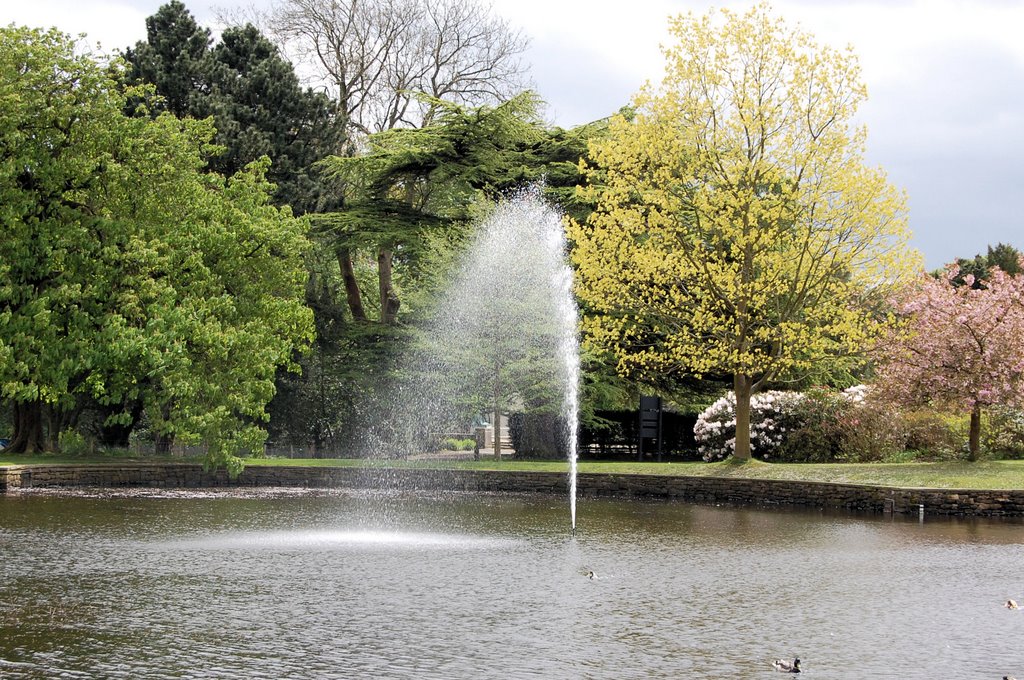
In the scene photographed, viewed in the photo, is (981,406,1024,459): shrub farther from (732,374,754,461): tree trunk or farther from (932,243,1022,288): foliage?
(932,243,1022,288): foliage

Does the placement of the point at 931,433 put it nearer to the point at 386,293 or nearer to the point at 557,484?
the point at 557,484

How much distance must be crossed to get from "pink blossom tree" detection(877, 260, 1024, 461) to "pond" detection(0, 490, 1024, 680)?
618cm

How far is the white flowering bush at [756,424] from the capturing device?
111ft

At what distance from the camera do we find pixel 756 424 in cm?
3391

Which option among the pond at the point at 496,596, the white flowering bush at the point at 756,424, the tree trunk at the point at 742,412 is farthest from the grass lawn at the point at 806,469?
the white flowering bush at the point at 756,424

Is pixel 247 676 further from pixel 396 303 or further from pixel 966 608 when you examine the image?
pixel 396 303

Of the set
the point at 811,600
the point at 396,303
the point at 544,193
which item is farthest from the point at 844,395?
the point at 811,600

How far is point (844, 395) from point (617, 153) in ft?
31.8

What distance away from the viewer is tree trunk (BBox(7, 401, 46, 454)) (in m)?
33.2

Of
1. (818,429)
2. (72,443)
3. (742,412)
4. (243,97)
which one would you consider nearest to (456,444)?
(243,97)

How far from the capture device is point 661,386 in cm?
3809

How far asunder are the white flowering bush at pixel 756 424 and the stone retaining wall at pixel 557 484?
5499mm

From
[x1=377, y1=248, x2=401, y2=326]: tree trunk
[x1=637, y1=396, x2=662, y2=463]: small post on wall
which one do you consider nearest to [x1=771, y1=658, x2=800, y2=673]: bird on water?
[x1=637, y1=396, x2=662, y2=463]: small post on wall

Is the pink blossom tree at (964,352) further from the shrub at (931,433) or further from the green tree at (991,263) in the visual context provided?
the green tree at (991,263)
